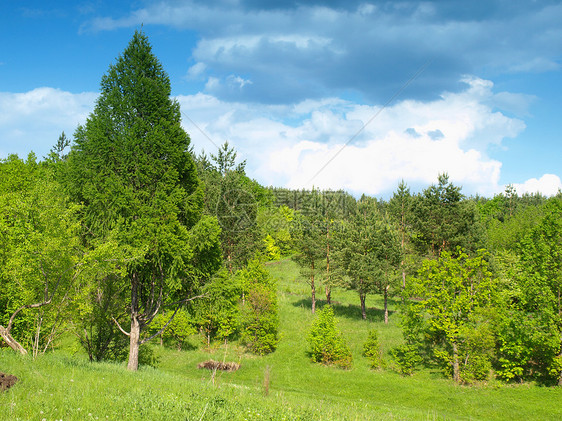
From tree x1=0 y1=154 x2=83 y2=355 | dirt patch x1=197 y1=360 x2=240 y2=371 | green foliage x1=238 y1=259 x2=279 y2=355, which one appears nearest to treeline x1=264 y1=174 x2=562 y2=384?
green foliage x1=238 y1=259 x2=279 y2=355

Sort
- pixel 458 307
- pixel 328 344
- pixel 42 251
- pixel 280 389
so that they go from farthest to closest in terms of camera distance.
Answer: pixel 328 344 < pixel 458 307 < pixel 280 389 < pixel 42 251

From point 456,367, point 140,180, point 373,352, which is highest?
point 140,180

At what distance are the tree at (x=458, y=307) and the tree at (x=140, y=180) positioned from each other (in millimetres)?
18012

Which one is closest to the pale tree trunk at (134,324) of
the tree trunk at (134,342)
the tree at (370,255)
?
the tree trunk at (134,342)

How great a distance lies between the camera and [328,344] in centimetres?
2844

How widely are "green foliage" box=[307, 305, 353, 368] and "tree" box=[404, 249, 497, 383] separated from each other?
5.47 meters

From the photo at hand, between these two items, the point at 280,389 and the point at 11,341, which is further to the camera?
the point at 280,389

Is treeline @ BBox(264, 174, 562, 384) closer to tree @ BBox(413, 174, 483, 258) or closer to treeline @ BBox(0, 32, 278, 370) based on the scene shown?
tree @ BBox(413, 174, 483, 258)

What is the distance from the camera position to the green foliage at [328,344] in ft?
92.4

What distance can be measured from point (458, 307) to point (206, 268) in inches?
735

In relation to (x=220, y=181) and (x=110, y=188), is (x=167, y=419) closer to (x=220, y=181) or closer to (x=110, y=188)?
(x=110, y=188)

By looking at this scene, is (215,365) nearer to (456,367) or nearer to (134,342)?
(134,342)

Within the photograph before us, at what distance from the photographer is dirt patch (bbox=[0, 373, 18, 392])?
7485mm

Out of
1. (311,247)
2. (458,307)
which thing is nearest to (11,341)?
(458,307)
